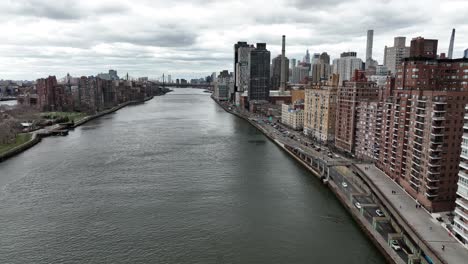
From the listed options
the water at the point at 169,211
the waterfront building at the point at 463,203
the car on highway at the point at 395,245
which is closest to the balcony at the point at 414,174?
the water at the point at 169,211

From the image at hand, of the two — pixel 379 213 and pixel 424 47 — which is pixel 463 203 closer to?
pixel 379 213

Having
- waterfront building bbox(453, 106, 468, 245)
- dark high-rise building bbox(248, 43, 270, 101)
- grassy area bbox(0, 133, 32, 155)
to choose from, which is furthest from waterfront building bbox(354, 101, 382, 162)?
dark high-rise building bbox(248, 43, 270, 101)

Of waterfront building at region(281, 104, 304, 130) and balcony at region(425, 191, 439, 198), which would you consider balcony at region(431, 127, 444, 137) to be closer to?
balcony at region(425, 191, 439, 198)

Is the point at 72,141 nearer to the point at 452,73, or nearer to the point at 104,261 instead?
the point at 104,261

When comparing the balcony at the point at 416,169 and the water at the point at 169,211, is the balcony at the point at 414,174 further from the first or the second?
the water at the point at 169,211

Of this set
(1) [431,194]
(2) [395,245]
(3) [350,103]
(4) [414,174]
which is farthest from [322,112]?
(2) [395,245]

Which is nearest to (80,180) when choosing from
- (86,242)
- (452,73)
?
(86,242)
